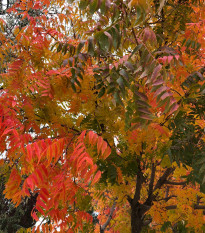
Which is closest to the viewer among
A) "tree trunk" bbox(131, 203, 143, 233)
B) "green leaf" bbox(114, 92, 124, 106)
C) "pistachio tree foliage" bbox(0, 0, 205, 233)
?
"green leaf" bbox(114, 92, 124, 106)

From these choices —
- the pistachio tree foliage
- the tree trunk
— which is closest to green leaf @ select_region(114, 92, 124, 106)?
the pistachio tree foliage

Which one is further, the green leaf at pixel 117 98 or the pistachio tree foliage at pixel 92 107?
the pistachio tree foliage at pixel 92 107

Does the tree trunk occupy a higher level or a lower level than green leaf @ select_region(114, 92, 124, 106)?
lower

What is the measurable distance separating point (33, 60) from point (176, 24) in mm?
1855

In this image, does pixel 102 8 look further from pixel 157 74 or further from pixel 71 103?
pixel 71 103

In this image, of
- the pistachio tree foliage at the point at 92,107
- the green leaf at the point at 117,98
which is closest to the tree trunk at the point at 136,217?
the pistachio tree foliage at the point at 92,107

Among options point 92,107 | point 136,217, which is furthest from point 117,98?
point 136,217

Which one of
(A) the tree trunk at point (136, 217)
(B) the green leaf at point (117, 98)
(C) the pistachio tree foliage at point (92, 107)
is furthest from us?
(A) the tree trunk at point (136, 217)

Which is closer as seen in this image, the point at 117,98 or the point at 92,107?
the point at 117,98

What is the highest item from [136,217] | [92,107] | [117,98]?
[92,107]

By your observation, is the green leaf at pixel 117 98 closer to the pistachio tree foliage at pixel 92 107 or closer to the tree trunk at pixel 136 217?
the pistachio tree foliage at pixel 92 107

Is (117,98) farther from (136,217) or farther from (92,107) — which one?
(136,217)

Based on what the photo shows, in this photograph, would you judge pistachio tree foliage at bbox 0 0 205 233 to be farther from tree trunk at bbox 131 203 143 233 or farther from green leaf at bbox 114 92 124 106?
tree trunk at bbox 131 203 143 233

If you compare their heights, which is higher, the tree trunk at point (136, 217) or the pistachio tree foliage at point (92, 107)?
the pistachio tree foliage at point (92, 107)
